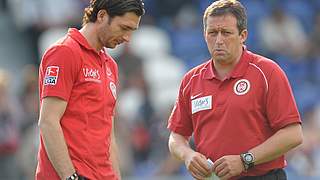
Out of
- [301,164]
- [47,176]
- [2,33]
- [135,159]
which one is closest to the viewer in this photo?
[47,176]

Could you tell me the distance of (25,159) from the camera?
11922 mm

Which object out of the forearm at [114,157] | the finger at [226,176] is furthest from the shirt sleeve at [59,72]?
the finger at [226,176]

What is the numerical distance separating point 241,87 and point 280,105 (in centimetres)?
29

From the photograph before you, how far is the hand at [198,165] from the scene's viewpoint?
6.36m

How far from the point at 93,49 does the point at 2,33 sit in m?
9.50

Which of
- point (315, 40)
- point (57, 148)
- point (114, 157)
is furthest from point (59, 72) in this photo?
point (315, 40)

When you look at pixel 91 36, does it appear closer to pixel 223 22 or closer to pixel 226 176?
pixel 223 22

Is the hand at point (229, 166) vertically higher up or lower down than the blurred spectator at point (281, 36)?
lower down

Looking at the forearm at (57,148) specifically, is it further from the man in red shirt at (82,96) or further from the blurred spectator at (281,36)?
the blurred spectator at (281,36)

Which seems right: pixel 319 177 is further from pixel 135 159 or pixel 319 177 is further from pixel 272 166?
pixel 272 166

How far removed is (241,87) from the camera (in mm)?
6418

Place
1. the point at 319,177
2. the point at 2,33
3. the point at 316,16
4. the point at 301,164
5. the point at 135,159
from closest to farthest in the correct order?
1. the point at 319,177
2. the point at 301,164
3. the point at 135,159
4. the point at 316,16
5. the point at 2,33

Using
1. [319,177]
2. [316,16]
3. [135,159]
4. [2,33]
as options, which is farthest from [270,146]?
[2,33]

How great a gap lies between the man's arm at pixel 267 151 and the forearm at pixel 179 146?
13.8 inches
